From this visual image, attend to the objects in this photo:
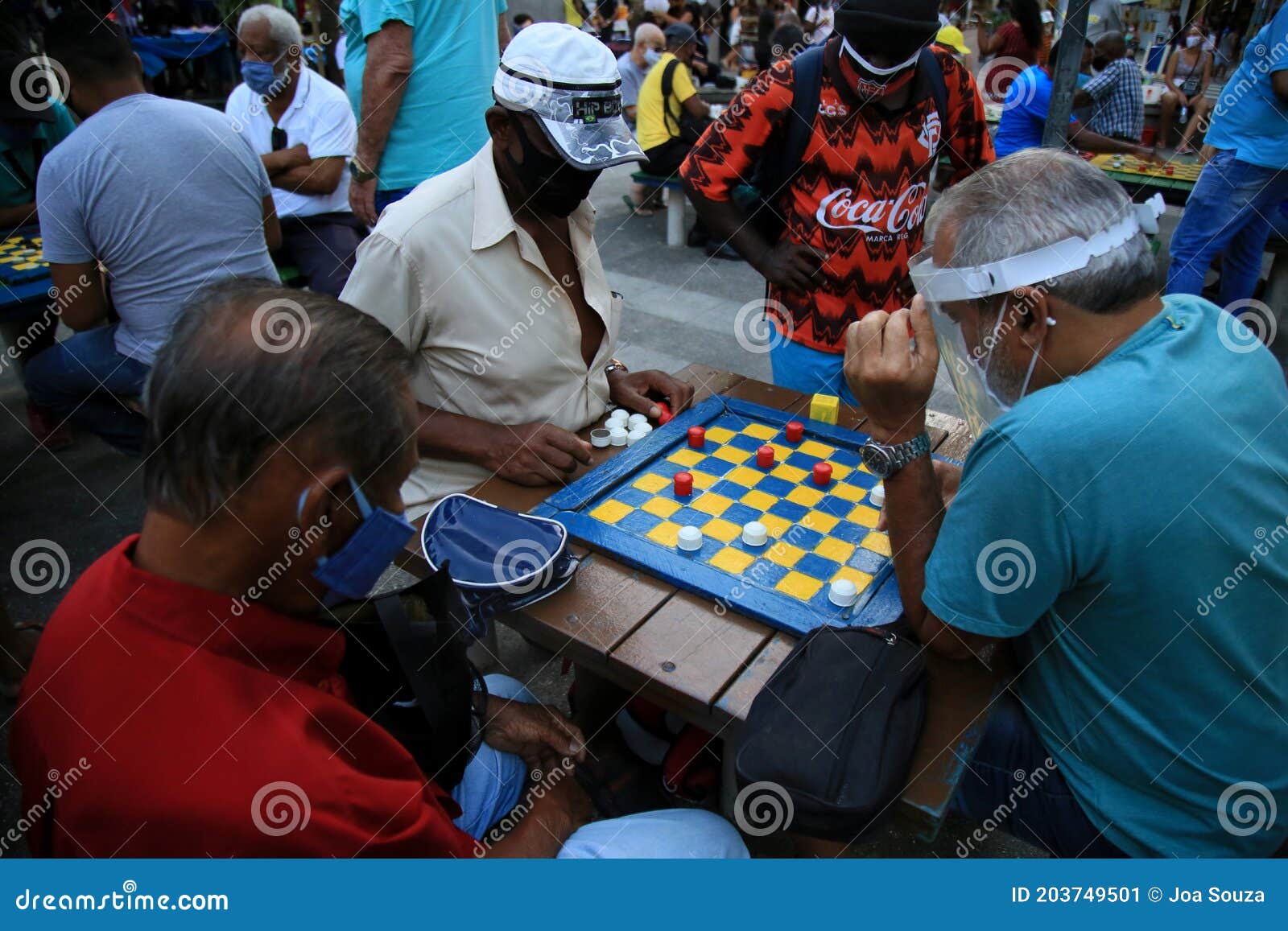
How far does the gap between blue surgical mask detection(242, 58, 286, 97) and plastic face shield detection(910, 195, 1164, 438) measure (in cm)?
425

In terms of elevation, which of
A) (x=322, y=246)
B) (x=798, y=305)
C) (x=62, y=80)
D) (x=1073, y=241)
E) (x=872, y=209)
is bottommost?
(x=322, y=246)

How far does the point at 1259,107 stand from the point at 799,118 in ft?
11.6

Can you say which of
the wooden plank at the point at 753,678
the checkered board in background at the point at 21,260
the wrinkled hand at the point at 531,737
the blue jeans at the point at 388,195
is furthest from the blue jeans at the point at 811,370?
the checkered board in background at the point at 21,260

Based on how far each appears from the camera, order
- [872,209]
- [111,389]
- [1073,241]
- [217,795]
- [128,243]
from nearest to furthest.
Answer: [217,795] < [1073,241] < [872,209] < [128,243] < [111,389]

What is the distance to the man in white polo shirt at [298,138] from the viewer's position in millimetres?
4629

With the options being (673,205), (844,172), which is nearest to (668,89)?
(673,205)

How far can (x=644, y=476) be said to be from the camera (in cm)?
229

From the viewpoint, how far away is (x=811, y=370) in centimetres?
310

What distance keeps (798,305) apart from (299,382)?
219 centimetres

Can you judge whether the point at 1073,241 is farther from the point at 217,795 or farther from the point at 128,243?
the point at 128,243

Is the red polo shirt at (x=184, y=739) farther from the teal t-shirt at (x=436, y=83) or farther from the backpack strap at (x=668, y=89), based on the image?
the backpack strap at (x=668, y=89)

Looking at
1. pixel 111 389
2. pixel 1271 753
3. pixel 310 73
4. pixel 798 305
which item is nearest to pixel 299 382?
pixel 1271 753

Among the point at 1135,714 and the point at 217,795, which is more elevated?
the point at 217,795

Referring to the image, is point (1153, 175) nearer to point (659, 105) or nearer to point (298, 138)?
point (659, 105)
